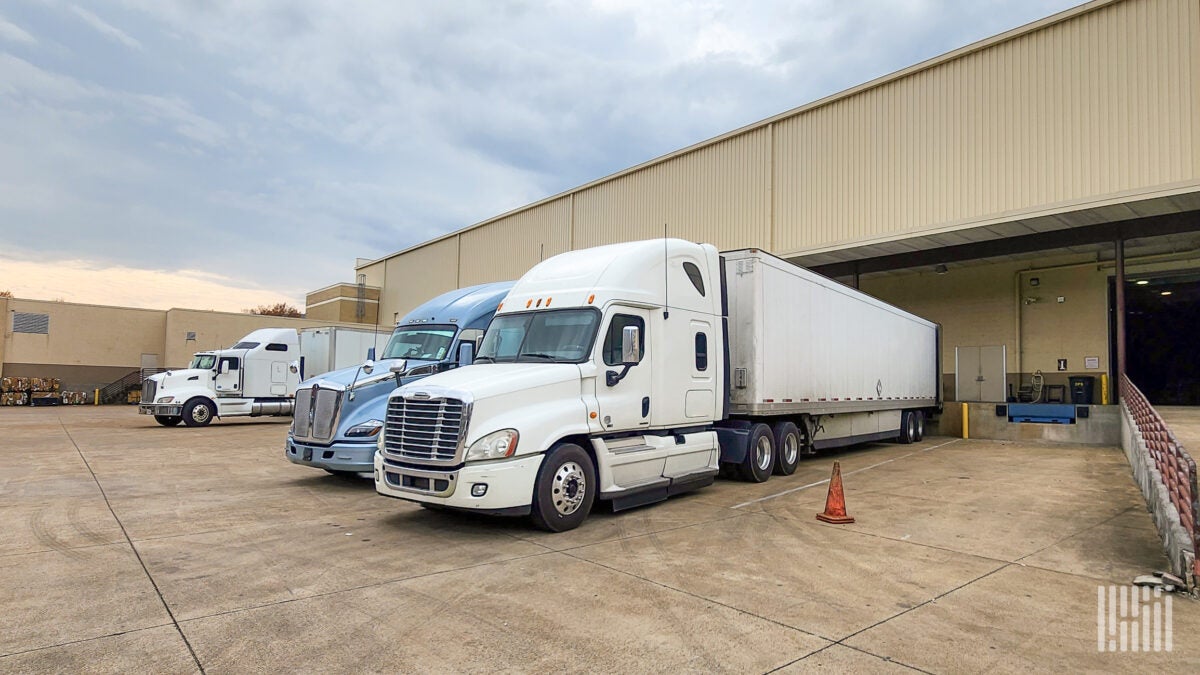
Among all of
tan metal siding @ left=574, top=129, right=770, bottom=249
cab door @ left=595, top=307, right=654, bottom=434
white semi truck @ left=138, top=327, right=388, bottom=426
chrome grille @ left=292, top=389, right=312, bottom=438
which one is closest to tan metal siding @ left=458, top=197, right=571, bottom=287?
tan metal siding @ left=574, top=129, right=770, bottom=249

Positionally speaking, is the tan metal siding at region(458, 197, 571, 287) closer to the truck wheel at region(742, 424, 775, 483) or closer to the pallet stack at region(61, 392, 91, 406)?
the truck wheel at region(742, 424, 775, 483)

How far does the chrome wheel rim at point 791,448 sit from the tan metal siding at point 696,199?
1116 cm

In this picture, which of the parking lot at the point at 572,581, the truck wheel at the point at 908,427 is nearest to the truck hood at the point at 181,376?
the parking lot at the point at 572,581

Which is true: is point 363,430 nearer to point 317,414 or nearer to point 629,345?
point 317,414

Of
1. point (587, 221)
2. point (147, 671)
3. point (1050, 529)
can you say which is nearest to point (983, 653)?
point (1050, 529)

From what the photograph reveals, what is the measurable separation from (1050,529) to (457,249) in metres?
32.7

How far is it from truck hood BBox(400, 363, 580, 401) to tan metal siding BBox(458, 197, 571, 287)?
20.4 metres

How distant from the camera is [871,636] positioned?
172 inches

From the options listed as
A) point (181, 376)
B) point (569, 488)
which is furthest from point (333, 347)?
point (569, 488)

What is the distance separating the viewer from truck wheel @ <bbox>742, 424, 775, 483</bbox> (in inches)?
416

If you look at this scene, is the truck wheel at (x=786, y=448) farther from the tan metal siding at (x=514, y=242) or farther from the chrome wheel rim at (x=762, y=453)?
the tan metal siding at (x=514, y=242)

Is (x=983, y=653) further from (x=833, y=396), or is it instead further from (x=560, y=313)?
(x=833, y=396)

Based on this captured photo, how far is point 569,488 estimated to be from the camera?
7320 millimetres

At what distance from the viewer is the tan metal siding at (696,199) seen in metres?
22.2
